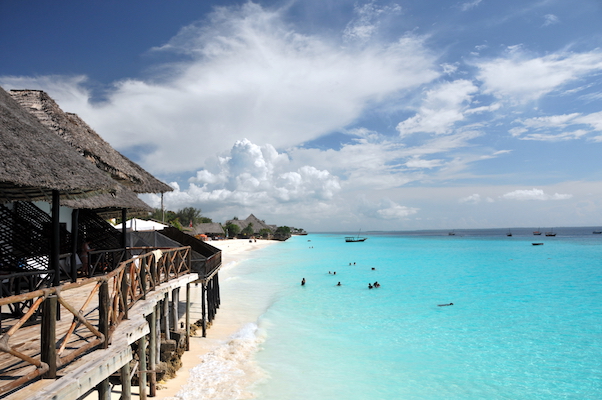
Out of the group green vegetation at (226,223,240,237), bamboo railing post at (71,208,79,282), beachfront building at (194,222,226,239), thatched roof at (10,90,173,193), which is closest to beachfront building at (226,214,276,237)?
green vegetation at (226,223,240,237)

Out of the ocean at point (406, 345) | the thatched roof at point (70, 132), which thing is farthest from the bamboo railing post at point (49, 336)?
the ocean at point (406, 345)

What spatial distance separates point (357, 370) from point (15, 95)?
1110 cm

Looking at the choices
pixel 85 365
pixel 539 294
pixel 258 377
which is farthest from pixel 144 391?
pixel 539 294

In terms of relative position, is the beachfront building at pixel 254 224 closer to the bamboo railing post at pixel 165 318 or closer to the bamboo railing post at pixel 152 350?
the bamboo railing post at pixel 165 318

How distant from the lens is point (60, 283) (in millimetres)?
6426

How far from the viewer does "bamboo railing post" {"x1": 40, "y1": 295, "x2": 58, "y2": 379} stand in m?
3.23

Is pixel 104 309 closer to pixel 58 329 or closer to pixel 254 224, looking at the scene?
pixel 58 329

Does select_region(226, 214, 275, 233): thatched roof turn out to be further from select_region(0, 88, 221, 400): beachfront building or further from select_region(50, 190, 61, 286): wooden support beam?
select_region(50, 190, 61, 286): wooden support beam

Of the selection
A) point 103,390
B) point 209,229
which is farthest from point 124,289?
point 209,229

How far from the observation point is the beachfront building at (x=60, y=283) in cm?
329

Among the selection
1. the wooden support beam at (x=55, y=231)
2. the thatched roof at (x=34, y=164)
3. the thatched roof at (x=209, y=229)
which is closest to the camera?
the thatched roof at (x=34, y=164)

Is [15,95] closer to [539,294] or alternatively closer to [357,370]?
[357,370]

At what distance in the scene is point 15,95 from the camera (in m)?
7.94

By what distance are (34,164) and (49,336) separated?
236 cm
